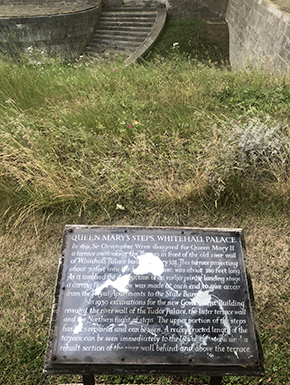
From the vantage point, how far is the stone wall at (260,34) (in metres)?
6.47

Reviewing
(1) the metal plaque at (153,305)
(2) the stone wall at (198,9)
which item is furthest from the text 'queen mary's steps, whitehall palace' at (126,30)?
(1) the metal plaque at (153,305)

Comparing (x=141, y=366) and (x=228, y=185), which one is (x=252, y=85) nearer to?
(x=228, y=185)

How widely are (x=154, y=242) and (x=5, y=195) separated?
220cm

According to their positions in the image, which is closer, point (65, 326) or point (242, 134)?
point (65, 326)

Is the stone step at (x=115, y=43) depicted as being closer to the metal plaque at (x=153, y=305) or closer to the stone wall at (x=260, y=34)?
the stone wall at (x=260, y=34)

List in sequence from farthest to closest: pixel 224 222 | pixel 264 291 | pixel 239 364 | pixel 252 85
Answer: pixel 252 85
pixel 224 222
pixel 264 291
pixel 239 364

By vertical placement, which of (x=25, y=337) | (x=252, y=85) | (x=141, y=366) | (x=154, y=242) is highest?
(x=252, y=85)

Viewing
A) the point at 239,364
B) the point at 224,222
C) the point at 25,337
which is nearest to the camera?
the point at 239,364

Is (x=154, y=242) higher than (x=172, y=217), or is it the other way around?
(x=172, y=217)

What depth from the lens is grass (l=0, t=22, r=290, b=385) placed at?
7.98ft

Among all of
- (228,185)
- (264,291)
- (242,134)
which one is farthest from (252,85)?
(264,291)

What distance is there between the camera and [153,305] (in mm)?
1666

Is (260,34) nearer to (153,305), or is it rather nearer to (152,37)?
(152,37)

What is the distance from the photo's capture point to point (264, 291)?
258 cm
